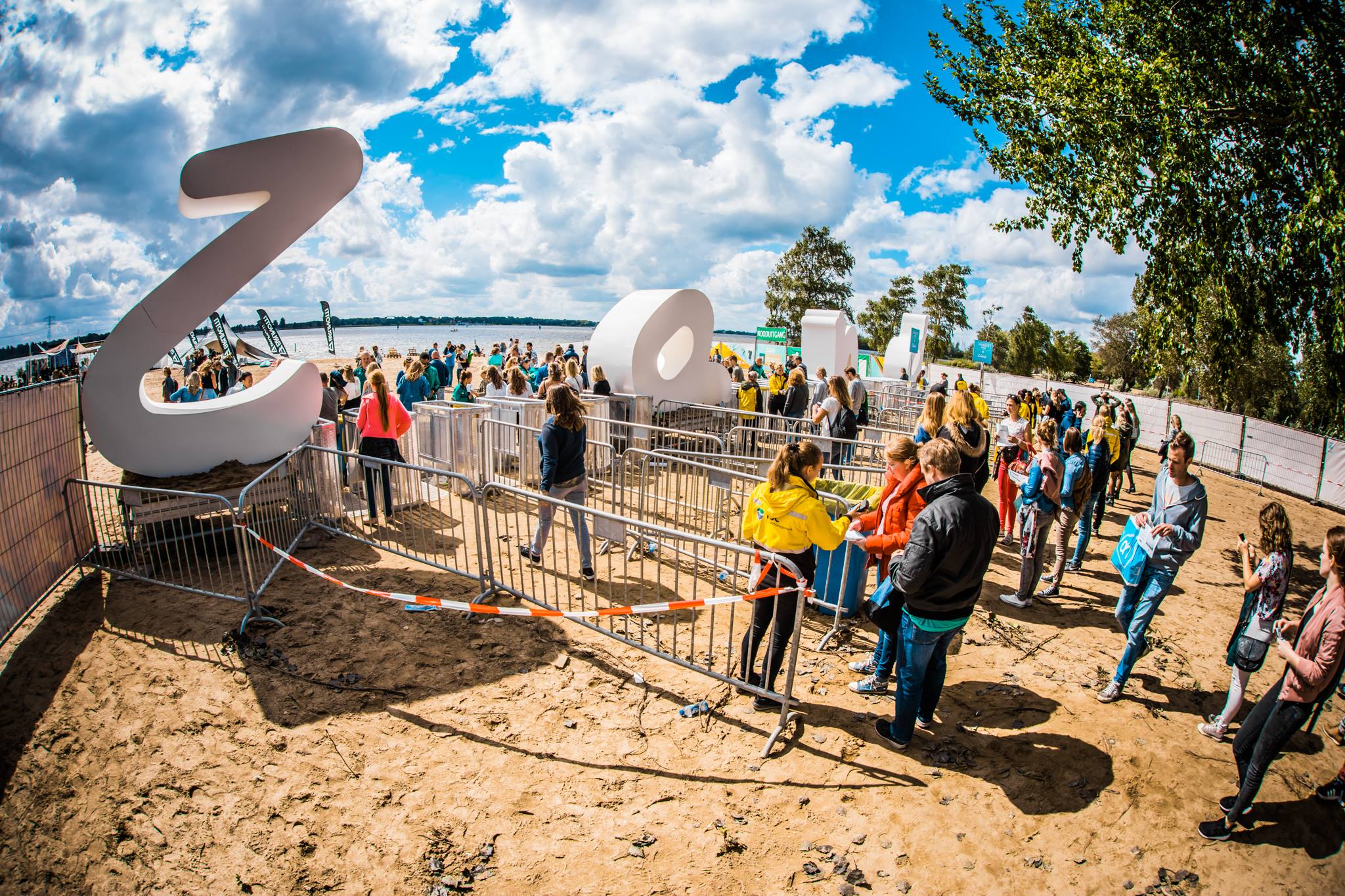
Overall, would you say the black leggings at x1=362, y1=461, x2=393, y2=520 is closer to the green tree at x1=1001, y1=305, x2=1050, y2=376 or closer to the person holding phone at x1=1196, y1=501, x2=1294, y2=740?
the person holding phone at x1=1196, y1=501, x2=1294, y2=740

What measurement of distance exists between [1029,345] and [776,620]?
68.2 m

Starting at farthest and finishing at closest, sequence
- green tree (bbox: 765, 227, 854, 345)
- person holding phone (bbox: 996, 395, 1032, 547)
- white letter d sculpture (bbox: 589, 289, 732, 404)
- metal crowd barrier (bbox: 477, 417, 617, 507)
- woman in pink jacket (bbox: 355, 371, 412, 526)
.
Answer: green tree (bbox: 765, 227, 854, 345) < white letter d sculpture (bbox: 589, 289, 732, 404) < metal crowd barrier (bbox: 477, 417, 617, 507) < person holding phone (bbox: 996, 395, 1032, 547) < woman in pink jacket (bbox: 355, 371, 412, 526)

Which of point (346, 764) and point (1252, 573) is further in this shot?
point (1252, 573)

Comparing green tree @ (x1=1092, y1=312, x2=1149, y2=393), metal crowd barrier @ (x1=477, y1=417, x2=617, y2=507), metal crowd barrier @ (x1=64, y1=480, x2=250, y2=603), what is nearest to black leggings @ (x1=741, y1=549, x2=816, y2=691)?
metal crowd barrier @ (x1=477, y1=417, x2=617, y2=507)

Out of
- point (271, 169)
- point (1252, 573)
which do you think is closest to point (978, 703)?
point (1252, 573)

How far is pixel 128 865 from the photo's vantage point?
3.07 metres

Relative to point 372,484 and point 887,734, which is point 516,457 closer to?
point 372,484

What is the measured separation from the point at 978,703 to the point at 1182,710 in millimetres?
1529

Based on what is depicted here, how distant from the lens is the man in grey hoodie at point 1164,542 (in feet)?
14.0

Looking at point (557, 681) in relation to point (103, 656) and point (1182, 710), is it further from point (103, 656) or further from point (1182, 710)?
point (1182, 710)

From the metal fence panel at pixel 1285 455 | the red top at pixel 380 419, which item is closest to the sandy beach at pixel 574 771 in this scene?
the red top at pixel 380 419

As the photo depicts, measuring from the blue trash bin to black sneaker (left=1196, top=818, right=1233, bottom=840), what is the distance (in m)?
2.54

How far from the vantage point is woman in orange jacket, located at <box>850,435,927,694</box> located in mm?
4152

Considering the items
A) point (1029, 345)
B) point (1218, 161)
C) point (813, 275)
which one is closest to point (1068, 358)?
point (1029, 345)
